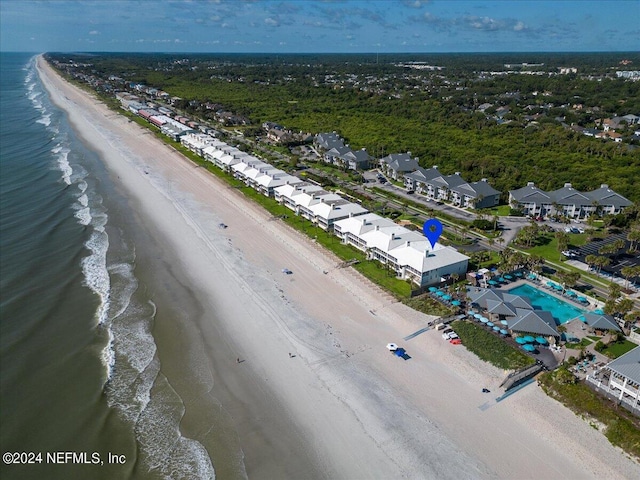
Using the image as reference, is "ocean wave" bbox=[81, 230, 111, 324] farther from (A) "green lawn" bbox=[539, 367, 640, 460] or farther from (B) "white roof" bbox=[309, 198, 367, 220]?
(A) "green lawn" bbox=[539, 367, 640, 460]

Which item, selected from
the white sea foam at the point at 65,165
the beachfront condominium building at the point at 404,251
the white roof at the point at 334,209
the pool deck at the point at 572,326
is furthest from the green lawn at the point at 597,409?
the white sea foam at the point at 65,165

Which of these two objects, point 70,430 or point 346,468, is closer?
point 346,468

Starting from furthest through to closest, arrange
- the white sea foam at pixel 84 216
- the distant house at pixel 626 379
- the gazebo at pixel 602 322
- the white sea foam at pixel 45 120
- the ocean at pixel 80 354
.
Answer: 1. the white sea foam at pixel 45 120
2. the white sea foam at pixel 84 216
3. the gazebo at pixel 602 322
4. the distant house at pixel 626 379
5. the ocean at pixel 80 354

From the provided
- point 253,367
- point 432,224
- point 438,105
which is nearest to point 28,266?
point 253,367

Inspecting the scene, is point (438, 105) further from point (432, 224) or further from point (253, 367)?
point (253, 367)

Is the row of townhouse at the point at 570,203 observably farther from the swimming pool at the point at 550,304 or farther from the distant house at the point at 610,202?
the swimming pool at the point at 550,304

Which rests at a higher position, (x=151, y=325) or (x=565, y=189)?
(x=565, y=189)
